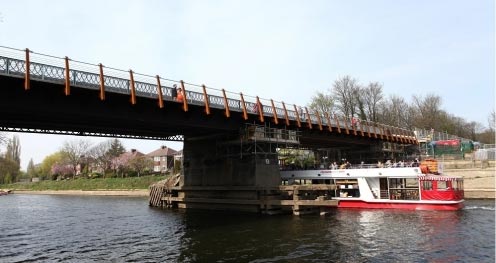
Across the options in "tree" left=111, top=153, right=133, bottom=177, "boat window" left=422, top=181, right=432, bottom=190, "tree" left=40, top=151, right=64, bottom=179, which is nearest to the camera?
"boat window" left=422, top=181, right=432, bottom=190

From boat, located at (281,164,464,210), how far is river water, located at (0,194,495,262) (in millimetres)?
1948

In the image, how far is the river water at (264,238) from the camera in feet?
65.3

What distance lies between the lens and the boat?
3644 cm

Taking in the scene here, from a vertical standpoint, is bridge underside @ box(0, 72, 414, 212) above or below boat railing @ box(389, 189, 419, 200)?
above

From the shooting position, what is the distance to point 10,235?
29.3 meters

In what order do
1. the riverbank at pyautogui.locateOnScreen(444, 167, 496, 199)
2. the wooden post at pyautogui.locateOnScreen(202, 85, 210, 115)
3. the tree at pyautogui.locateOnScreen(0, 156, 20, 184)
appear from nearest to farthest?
the wooden post at pyautogui.locateOnScreen(202, 85, 210, 115), the riverbank at pyautogui.locateOnScreen(444, 167, 496, 199), the tree at pyautogui.locateOnScreen(0, 156, 20, 184)

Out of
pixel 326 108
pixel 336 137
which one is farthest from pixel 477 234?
pixel 326 108

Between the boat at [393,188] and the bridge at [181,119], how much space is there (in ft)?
20.8

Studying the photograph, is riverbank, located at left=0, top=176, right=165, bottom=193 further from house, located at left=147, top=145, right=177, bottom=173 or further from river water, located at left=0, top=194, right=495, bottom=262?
river water, located at left=0, top=194, right=495, bottom=262

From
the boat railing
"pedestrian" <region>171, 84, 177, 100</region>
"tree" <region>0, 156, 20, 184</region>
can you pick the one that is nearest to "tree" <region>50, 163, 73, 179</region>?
"tree" <region>0, 156, 20, 184</region>

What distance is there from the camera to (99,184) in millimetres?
99062

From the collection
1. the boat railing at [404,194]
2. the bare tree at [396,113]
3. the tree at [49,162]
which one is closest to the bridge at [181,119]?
the boat railing at [404,194]

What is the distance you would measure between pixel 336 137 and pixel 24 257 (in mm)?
38905

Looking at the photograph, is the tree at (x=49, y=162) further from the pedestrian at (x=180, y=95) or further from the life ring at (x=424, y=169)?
the life ring at (x=424, y=169)
